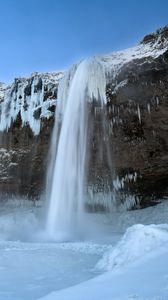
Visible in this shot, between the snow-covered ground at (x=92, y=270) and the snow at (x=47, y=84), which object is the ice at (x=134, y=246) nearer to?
the snow-covered ground at (x=92, y=270)

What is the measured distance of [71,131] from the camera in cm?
1755

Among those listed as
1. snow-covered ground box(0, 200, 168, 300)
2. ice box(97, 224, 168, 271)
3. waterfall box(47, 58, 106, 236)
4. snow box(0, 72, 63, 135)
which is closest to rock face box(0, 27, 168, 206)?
snow box(0, 72, 63, 135)

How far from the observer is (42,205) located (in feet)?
73.6

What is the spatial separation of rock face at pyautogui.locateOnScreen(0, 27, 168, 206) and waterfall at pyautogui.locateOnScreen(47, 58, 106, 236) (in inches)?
19.6

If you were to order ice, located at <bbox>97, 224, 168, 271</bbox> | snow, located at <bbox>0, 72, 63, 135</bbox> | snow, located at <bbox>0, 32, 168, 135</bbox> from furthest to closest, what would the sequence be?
snow, located at <bbox>0, 72, 63, 135</bbox> → snow, located at <bbox>0, 32, 168, 135</bbox> → ice, located at <bbox>97, 224, 168, 271</bbox>

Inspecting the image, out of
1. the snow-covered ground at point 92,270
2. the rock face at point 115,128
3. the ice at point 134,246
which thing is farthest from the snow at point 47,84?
the ice at point 134,246

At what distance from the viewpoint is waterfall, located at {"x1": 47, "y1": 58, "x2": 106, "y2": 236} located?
17094 mm

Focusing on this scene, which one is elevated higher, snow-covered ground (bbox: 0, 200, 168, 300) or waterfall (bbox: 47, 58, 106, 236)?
waterfall (bbox: 47, 58, 106, 236)

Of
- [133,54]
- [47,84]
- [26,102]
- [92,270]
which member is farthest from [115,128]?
[92,270]

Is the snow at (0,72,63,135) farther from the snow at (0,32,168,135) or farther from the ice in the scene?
the ice

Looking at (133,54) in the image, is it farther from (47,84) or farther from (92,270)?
(92,270)

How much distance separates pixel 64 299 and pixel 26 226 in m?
15.6

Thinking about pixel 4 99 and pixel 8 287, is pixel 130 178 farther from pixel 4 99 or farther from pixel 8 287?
pixel 8 287

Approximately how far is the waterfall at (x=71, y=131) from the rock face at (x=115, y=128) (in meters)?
0.50
